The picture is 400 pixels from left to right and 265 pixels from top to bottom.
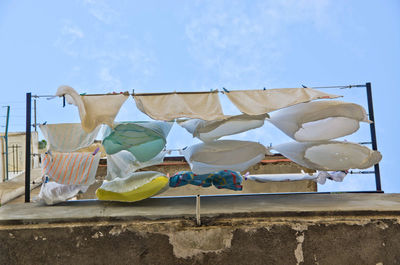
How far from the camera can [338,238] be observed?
8.08ft

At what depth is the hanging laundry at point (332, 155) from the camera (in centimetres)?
304

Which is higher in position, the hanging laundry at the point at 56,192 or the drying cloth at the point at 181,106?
the drying cloth at the point at 181,106

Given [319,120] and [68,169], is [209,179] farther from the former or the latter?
[68,169]

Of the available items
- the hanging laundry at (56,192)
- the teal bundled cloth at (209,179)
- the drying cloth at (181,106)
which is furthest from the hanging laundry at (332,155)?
the hanging laundry at (56,192)

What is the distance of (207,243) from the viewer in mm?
2455

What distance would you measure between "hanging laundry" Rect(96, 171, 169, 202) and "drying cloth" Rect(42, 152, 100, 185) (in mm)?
257

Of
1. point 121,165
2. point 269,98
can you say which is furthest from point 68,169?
point 269,98

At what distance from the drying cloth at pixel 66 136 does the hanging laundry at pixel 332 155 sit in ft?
6.75

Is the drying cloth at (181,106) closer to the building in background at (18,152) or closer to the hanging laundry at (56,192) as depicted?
the hanging laundry at (56,192)

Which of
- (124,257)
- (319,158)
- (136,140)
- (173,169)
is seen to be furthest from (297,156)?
(173,169)

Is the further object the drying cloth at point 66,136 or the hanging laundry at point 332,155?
the drying cloth at point 66,136

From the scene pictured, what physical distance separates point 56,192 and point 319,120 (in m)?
2.94

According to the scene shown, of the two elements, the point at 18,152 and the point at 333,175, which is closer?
the point at 333,175

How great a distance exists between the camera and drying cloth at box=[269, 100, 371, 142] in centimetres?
284
